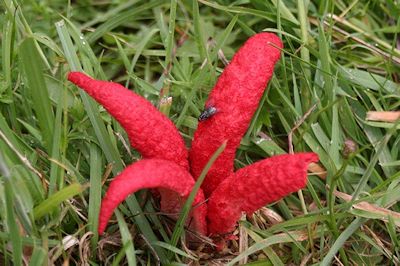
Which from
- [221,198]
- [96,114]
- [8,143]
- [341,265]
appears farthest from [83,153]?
[341,265]

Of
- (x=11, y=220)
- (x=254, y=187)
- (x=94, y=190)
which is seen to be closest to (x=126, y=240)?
(x=94, y=190)

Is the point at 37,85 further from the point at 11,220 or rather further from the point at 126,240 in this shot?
the point at 126,240

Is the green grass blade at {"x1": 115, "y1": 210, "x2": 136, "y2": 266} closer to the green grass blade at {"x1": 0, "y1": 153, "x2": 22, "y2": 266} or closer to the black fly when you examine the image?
the green grass blade at {"x1": 0, "y1": 153, "x2": 22, "y2": 266}

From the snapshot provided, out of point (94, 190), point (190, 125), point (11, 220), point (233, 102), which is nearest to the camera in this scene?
point (11, 220)

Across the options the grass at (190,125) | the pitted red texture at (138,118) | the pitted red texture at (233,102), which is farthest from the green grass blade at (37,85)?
the pitted red texture at (233,102)

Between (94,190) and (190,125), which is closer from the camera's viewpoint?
(94,190)

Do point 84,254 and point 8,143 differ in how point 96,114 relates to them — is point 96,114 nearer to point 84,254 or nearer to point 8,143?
point 8,143

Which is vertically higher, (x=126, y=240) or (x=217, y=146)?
(x=217, y=146)
